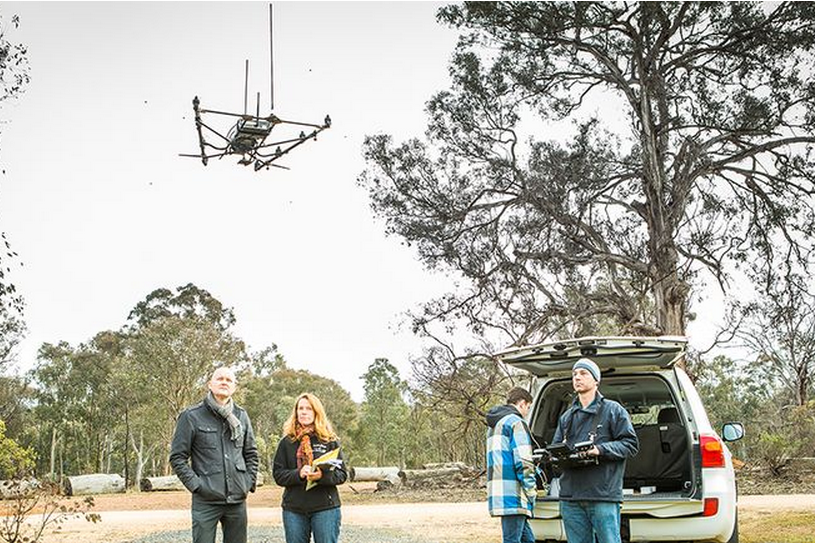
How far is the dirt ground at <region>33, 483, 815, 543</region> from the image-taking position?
10.8 meters

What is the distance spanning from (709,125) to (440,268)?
5858mm

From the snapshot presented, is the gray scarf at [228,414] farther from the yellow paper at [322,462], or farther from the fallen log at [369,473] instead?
the fallen log at [369,473]

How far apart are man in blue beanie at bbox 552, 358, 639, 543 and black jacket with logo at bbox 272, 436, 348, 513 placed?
4.61 feet

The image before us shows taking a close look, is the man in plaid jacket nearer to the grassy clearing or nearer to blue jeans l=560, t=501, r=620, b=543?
blue jeans l=560, t=501, r=620, b=543

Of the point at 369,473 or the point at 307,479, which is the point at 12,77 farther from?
the point at 369,473

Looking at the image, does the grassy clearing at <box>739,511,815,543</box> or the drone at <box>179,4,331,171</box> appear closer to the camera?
the grassy clearing at <box>739,511,815,543</box>

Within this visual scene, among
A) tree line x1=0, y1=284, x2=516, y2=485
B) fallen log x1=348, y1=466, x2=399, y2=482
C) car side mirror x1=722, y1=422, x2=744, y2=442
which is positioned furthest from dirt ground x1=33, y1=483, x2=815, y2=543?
tree line x1=0, y1=284, x2=516, y2=485

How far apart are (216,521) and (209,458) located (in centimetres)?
40

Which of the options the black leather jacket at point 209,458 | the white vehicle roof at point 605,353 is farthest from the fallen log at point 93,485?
the white vehicle roof at point 605,353

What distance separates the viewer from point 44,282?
30.7 meters

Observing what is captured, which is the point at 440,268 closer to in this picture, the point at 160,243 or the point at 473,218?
the point at 473,218

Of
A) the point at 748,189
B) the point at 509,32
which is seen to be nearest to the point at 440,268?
the point at 509,32

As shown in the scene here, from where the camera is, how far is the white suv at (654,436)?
5516mm

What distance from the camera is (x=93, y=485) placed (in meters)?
26.5
